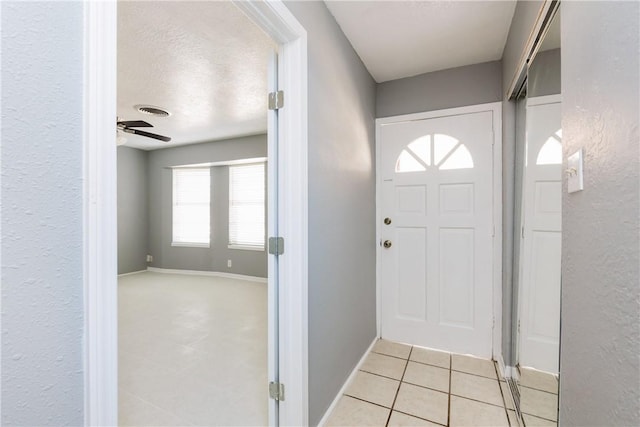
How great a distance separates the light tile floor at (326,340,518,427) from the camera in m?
1.68

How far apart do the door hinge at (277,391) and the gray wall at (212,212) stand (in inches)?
142

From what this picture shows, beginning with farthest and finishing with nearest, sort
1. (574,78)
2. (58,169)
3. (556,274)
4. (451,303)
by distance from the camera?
(451,303), (556,274), (574,78), (58,169)

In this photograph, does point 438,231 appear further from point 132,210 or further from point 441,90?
point 132,210

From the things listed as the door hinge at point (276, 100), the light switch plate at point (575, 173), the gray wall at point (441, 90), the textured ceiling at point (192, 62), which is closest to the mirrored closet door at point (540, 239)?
the light switch plate at point (575, 173)

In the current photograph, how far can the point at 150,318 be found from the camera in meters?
3.32

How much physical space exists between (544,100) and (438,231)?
1.41m

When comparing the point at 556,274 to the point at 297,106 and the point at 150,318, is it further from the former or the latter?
the point at 150,318

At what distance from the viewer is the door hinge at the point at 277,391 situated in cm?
145

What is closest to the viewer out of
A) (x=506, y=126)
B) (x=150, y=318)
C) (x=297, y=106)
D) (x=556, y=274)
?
(x=556, y=274)

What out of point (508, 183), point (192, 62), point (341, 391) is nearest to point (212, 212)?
point (192, 62)

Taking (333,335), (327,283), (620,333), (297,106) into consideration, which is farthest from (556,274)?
(297,106)

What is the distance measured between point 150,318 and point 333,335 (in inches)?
101

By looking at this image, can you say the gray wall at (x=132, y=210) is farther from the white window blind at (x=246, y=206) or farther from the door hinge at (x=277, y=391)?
the door hinge at (x=277, y=391)

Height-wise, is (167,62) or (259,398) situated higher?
(167,62)
